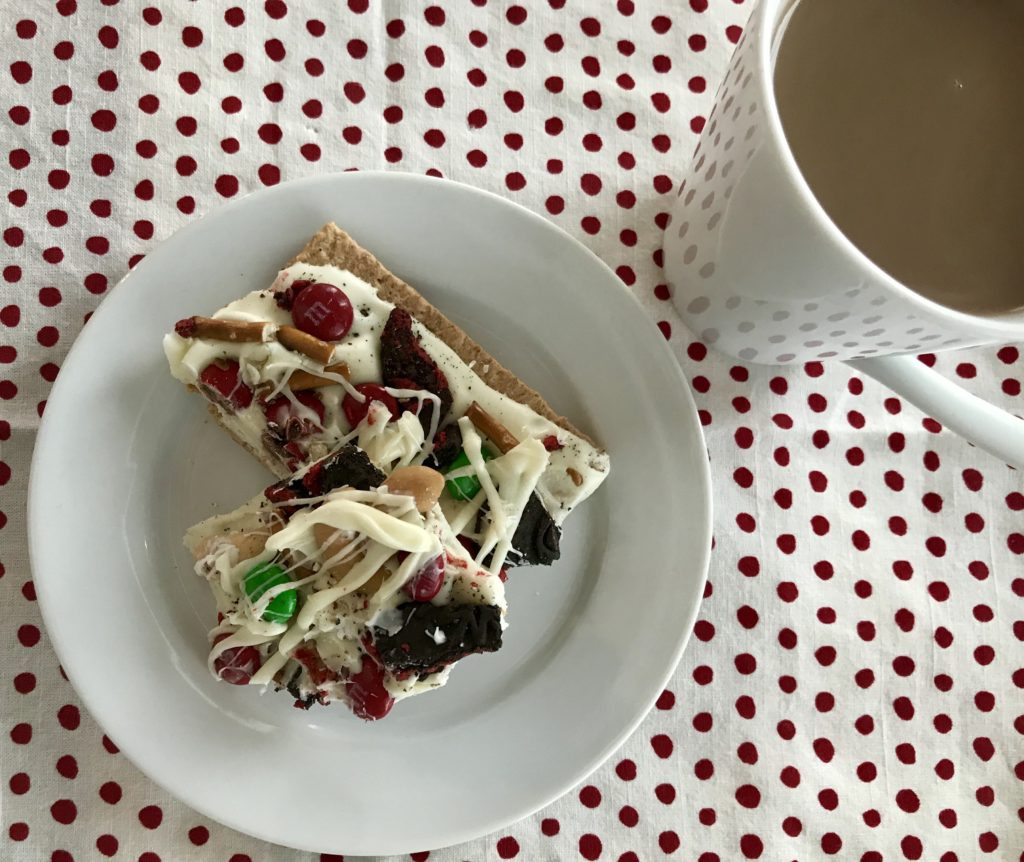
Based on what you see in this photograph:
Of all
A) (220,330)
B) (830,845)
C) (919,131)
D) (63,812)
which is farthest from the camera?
(830,845)

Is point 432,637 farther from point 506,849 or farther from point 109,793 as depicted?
point 109,793

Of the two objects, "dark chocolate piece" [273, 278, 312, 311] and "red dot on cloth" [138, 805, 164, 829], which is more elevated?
"dark chocolate piece" [273, 278, 312, 311]

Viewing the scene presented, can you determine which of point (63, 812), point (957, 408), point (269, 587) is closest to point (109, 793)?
point (63, 812)

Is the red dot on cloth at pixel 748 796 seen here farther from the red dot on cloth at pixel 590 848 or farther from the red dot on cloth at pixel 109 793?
the red dot on cloth at pixel 109 793

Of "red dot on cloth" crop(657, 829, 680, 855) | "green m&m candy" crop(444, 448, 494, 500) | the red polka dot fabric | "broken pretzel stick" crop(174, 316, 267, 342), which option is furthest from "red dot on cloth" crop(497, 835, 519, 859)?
"broken pretzel stick" crop(174, 316, 267, 342)

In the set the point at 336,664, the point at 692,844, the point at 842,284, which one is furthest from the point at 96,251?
the point at 692,844

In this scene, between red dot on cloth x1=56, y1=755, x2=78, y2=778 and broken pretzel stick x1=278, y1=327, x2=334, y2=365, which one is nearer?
broken pretzel stick x1=278, y1=327, x2=334, y2=365

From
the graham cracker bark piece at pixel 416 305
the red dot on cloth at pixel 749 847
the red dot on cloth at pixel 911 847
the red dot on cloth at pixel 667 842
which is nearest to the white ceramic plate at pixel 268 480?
the graham cracker bark piece at pixel 416 305

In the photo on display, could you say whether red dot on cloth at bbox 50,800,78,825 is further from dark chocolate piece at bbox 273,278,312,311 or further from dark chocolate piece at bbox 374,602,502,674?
dark chocolate piece at bbox 273,278,312,311
